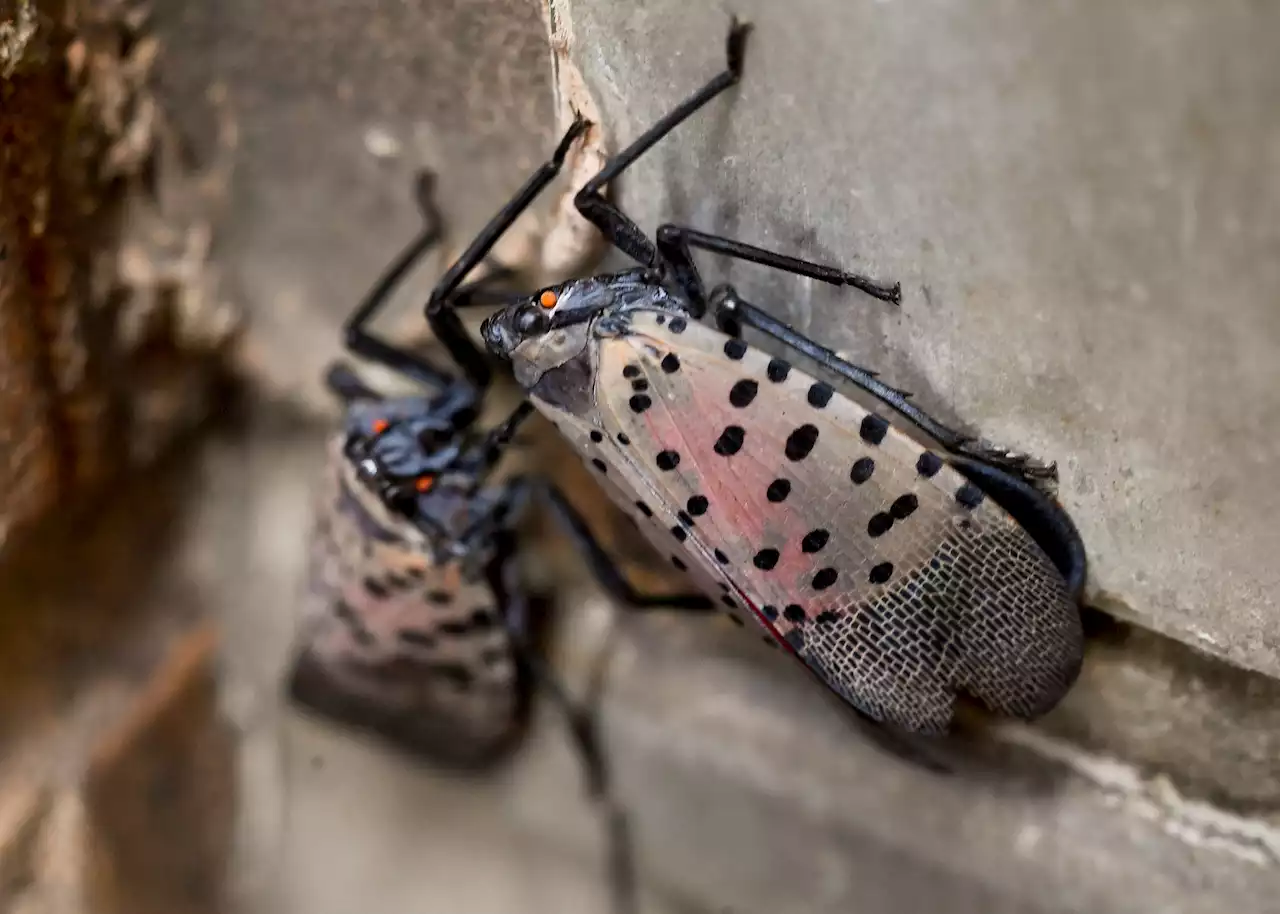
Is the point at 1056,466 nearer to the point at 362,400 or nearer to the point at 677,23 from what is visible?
the point at 677,23

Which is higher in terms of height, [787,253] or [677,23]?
[677,23]

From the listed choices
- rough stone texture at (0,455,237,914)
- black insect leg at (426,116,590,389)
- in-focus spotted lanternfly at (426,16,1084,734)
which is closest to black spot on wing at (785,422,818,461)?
in-focus spotted lanternfly at (426,16,1084,734)

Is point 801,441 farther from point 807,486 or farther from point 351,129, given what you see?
point 351,129

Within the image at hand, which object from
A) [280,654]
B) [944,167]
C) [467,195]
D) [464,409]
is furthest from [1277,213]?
[280,654]

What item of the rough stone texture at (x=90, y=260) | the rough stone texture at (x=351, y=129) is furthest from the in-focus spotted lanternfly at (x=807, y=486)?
the rough stone texture at (x=90, y=260)

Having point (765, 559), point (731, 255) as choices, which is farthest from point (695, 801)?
point (731, 255)

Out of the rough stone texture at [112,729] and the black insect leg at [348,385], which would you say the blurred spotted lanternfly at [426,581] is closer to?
the black insect leg at [348,385]
